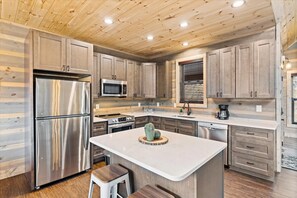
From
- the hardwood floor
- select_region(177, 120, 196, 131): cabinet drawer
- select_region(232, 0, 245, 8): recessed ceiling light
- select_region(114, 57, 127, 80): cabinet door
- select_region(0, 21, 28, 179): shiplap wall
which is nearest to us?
select_region(232, 0, 245, 8): recessed ceiling light

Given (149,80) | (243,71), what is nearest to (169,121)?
(149,80)

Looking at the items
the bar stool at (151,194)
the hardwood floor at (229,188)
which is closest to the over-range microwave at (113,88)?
the hardwood floor at (229,188)

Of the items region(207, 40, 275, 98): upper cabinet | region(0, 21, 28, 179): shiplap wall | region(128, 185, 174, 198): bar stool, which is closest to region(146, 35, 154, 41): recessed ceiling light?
region(207, 40, 275, 98): upper cabinet

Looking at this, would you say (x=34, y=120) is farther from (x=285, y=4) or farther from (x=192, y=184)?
(x=285, y=4)

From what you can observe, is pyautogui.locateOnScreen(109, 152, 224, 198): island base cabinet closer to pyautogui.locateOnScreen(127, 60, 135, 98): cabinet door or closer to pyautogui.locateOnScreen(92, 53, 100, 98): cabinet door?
pyautogui.locateOnScreen(92, 53, 100, 98): cabinet door

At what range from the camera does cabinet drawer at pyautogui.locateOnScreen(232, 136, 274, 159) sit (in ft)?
8.43

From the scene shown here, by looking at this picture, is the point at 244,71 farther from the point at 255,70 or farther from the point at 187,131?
the point at 187,131

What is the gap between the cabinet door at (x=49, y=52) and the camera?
245 cm

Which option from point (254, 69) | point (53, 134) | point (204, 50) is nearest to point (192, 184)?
point (53, 134)

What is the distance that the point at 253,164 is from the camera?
8.93 feet

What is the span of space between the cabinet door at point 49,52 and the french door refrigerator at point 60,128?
24 centimetres

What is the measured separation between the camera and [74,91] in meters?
2.79

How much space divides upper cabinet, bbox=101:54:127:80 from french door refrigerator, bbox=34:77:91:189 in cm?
86

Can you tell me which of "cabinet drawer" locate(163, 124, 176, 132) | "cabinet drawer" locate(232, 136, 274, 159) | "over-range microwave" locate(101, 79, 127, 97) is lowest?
"cabinet drawer" locate(232, 136, 274, 159)
